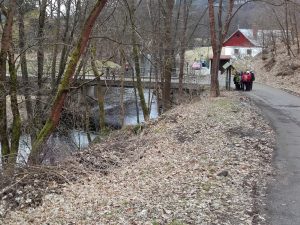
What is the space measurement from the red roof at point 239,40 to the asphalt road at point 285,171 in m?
67.6

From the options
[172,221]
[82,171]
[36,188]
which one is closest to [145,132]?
[82,171]

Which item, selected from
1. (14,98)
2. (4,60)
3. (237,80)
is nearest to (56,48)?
(14,98)

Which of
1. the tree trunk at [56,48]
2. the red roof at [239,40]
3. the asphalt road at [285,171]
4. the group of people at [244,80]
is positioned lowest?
the asphalt road at [285,171]

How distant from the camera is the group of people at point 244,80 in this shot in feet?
116

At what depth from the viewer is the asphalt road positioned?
7902mm

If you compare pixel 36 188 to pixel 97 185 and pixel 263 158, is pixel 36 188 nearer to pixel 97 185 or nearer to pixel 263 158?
pixel 97 185

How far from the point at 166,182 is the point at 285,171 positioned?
3.26 m

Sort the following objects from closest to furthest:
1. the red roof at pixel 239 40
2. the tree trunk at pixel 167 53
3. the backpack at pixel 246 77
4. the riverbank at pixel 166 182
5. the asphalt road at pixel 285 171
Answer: the riverbank at pixel 166 182, the asphalt road at pixel 285 171, the tree trunk at pixel 167 53, the backpack at pixel 246 77, the red roof at pixel 239 40

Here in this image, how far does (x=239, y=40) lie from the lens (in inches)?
3492

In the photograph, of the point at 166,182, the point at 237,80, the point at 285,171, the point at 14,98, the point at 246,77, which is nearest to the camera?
the point at 166,182

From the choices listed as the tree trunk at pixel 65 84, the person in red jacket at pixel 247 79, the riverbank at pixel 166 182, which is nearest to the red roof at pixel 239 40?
the person in red jacket at pixel 247 79

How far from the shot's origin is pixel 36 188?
29.2ft

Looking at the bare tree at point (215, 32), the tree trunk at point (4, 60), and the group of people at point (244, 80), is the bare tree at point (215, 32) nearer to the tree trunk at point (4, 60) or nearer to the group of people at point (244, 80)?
the group of people at point (244, 80)

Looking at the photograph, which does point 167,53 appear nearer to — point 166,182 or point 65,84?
point 65,84
